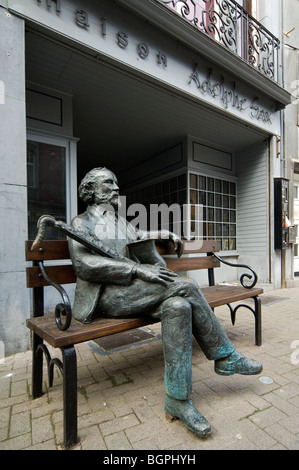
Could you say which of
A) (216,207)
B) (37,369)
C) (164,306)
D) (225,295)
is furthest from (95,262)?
(216,207)

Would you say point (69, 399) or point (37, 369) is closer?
point (69, 399)

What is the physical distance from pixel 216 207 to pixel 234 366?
554 cm

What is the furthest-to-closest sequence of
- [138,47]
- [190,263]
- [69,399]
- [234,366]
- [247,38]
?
[247,38] → [138,47] → [190,263] → [234,366] → [69,399]

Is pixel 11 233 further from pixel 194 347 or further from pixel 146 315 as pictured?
pixel 194 347

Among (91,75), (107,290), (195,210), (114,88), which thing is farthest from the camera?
(195,210)

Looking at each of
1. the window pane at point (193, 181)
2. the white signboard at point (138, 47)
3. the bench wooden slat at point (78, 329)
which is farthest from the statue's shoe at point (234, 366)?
the window pane at point (193, 181)

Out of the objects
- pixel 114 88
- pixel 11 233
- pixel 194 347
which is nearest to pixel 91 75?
pixel 114 88

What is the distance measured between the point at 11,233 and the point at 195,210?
457 centimetres

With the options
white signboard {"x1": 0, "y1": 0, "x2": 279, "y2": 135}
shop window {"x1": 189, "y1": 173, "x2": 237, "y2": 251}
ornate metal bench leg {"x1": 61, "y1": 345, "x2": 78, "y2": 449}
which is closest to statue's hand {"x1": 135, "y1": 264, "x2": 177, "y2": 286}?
ornate metal bench leg {"x1": 61, "y1": 345, "x2": 78, "y2": 449}

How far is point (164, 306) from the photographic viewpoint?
1.72 m

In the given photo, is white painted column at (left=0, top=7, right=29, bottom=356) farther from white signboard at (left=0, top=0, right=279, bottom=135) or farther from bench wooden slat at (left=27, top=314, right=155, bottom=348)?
bench wooden slat at (left=27, top=314, right=155, bottom=348)

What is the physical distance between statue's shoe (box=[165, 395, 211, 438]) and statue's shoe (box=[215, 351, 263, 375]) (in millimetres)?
375

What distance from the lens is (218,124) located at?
5.88 meters

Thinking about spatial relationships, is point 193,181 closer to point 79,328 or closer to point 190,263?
point 190,263
